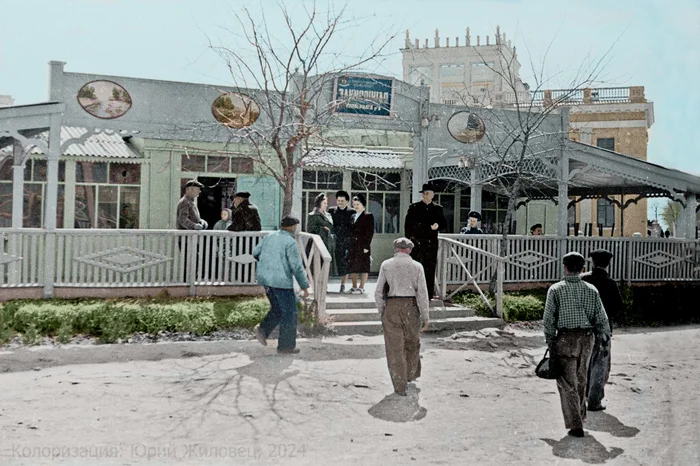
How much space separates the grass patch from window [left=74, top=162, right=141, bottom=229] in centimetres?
729

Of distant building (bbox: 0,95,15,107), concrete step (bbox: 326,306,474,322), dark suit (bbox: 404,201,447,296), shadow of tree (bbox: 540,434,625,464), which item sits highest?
distant building (bbox: 0,95,15,107)

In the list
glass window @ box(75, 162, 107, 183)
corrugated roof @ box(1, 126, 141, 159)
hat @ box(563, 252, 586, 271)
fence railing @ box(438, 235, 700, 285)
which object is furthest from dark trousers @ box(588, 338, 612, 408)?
glass window @ box(75, 162, 107, 183)

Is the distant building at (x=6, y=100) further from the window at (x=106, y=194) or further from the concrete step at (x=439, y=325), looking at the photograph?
the concrete step at (x=439, y=325)

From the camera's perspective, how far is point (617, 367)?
9.05 meters

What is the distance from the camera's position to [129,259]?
11852 millimetres

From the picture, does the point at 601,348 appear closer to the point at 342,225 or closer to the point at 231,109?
the point at 342,225

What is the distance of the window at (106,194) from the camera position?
715 inches

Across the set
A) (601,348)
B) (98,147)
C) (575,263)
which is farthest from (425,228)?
(98,147)

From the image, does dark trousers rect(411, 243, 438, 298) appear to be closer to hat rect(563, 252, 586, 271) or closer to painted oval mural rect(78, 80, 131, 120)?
hat rect(563, 252, 586, 271)

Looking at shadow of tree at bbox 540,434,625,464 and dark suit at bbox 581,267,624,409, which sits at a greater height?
dark suit at bbox 581,267,624,409

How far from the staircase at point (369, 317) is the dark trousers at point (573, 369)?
4781 mm

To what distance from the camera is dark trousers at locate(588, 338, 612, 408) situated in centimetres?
692

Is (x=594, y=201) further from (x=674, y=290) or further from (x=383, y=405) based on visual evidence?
(x=383, y=405)

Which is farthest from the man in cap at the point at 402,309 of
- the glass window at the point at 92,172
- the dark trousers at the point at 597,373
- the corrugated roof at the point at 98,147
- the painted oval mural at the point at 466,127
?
the glass window at the point at 92,172
